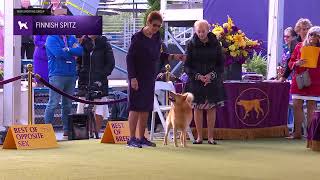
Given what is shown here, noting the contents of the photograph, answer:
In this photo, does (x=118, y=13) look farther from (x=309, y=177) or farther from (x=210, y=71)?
(x=309, y=177)

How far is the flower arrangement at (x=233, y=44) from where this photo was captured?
9875 millimetres

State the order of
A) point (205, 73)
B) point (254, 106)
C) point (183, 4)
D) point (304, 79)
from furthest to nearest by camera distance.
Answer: point (183, 4) → point (254, 106) → point (304, 79) → point (205, 73)

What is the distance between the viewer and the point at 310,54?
9273 millimetres

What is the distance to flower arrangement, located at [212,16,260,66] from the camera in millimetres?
9875

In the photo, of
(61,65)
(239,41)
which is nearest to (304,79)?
(239,41)

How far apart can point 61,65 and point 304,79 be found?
3.31 metres

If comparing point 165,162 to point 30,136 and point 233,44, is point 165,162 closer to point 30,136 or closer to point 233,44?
point 30,136

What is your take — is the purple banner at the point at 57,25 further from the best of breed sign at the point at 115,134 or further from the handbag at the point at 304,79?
the handbag at the point at 304,79

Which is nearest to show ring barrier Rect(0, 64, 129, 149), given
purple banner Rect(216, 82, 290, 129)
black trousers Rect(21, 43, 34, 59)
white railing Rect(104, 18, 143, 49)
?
purple banner Rect(216, 82, 290, 129)

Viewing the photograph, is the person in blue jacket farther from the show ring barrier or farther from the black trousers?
the black trousers

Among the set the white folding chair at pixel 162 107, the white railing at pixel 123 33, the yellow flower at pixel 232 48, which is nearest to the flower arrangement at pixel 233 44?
the yellow flower at pixel 232 48

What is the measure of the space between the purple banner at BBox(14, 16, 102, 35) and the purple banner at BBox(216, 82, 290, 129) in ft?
6.49

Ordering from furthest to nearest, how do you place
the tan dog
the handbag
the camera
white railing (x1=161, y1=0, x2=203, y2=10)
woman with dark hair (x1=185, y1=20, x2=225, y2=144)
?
white railing (x1=161, y1=0, x2=203, y2=10), the camera, the handbag, woman with dark hair (x1=185, y1=20, x2=225, y2=144), the tan dog

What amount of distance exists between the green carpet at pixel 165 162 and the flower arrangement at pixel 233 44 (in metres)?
1.34
